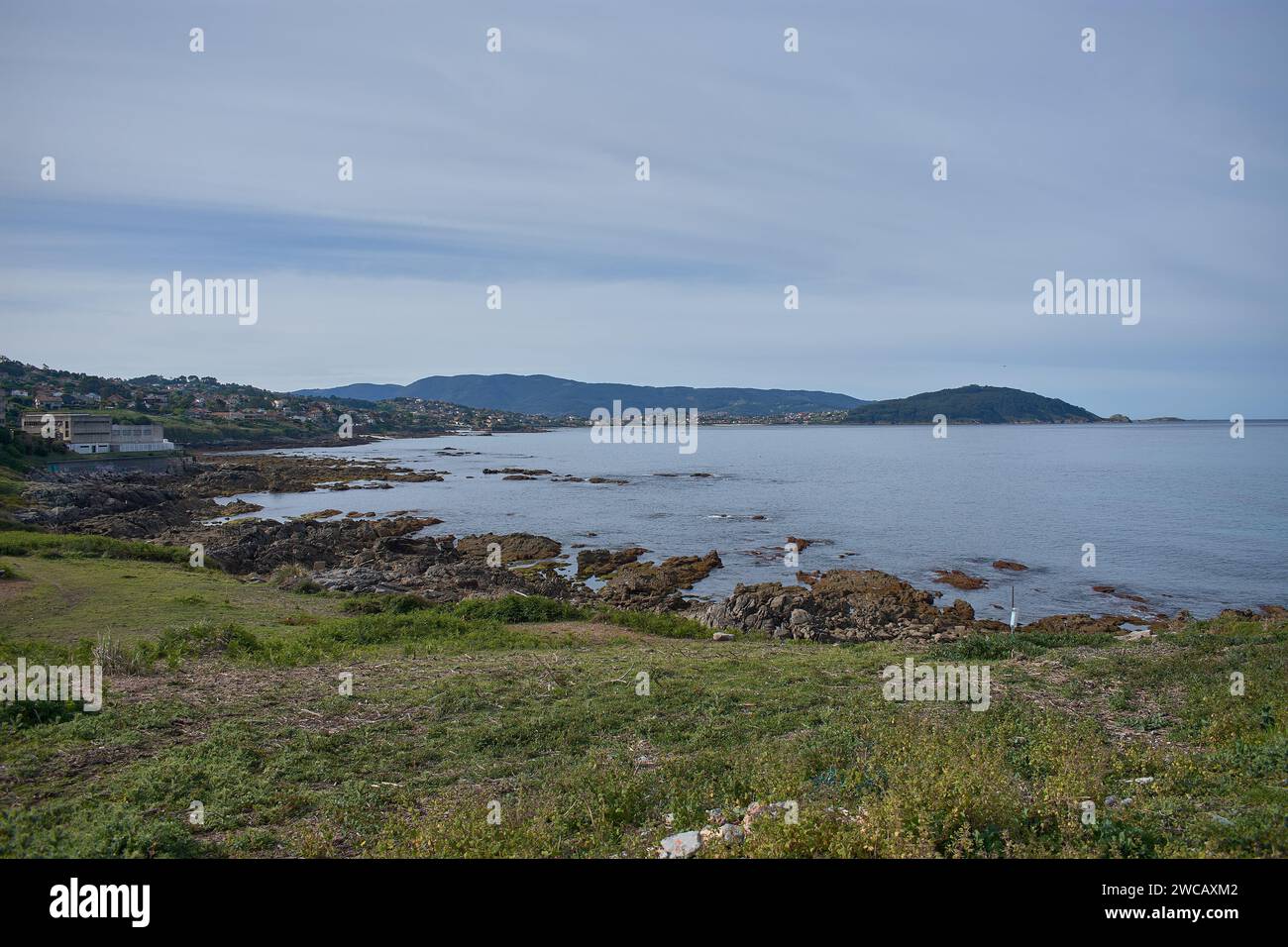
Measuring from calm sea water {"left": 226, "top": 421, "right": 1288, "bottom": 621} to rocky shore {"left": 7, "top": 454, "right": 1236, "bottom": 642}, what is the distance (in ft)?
7.09

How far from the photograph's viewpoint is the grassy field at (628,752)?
5508mm

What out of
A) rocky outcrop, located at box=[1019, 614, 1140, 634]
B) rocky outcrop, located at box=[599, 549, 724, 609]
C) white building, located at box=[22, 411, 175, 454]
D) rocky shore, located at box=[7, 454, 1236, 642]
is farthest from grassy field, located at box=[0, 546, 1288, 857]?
white building, located at box=[22, 411, 175, 454]

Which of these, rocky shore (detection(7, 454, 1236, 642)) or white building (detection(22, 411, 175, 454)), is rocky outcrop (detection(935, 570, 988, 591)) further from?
white building (detection(22, 411, 175, 454))

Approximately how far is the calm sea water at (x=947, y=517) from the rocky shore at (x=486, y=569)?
7.09 ft

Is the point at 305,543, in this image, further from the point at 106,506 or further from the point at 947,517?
the point at 947,517

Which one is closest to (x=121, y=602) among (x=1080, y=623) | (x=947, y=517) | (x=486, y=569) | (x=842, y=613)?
(x=486, y=569)

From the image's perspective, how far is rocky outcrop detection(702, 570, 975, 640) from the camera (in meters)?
23.8

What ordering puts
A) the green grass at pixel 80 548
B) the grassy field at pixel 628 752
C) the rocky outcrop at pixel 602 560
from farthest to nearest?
the rocky outcrop at pixel 602 560 → the green grass at pixel 80 548 → the grassy field at pixel 628 752

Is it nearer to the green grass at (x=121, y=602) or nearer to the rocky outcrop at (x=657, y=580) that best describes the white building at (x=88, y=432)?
the green grass at (x=121, y=602)

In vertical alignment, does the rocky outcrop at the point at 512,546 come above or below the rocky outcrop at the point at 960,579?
above

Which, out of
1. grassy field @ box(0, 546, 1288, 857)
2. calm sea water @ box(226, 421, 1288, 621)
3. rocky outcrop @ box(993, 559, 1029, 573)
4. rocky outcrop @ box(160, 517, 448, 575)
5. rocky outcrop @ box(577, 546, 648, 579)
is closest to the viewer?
grassy field @ box(0, 546, 1288, 857)

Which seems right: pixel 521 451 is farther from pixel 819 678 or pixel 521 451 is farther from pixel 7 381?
pixel 819 678

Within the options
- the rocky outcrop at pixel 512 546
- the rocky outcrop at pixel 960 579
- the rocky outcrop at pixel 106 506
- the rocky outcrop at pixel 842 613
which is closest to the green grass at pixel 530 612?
the rocky outcrop at pixel 842 613
